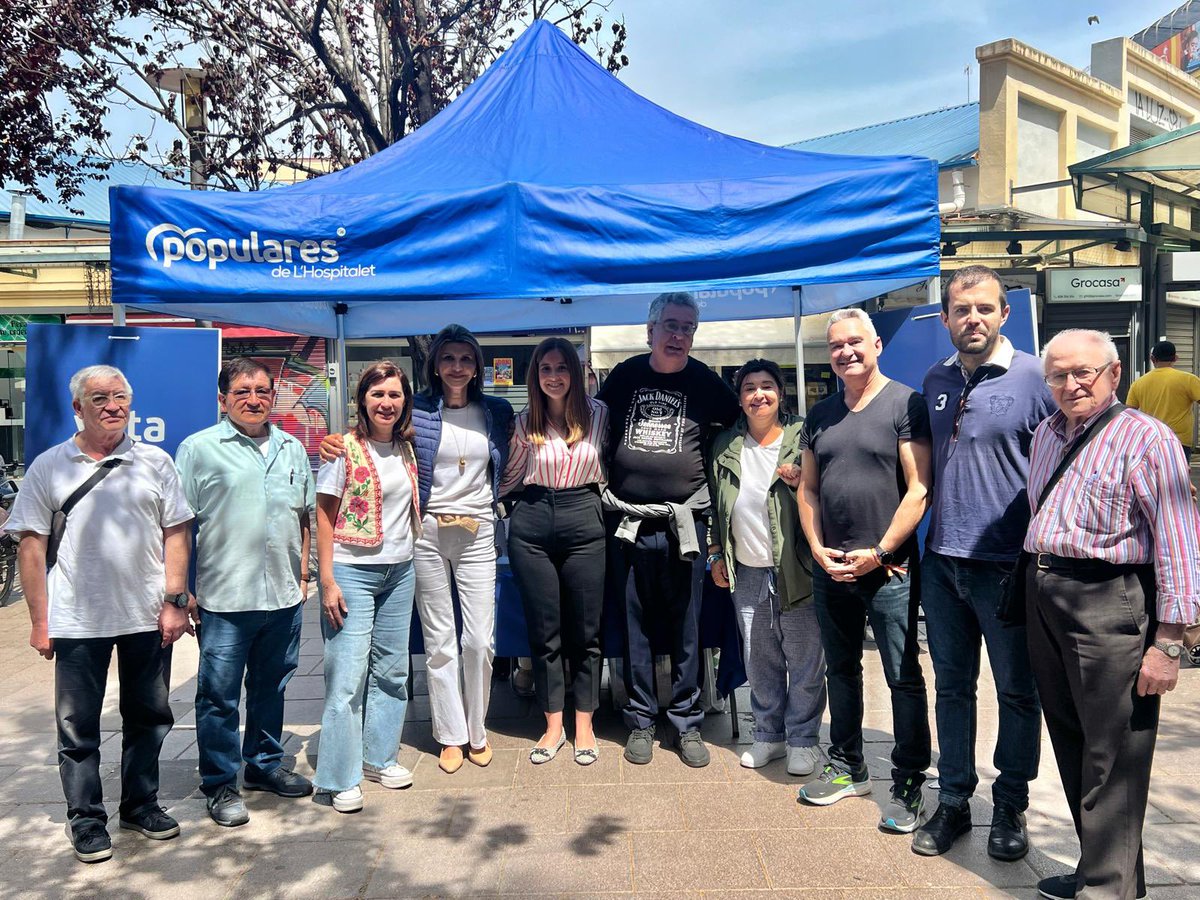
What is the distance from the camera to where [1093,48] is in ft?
64.5

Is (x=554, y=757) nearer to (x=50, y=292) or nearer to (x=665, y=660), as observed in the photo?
(x=665, y=660)

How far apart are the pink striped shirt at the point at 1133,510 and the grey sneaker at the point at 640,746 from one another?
1.97m

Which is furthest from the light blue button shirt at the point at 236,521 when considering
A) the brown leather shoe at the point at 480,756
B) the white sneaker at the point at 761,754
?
the white sneaker at the point at 761,754

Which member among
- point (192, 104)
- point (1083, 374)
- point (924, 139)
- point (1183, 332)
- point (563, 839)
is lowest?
point (563, 839)

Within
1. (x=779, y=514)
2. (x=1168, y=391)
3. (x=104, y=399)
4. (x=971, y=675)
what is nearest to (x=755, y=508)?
(x=779, y=514)

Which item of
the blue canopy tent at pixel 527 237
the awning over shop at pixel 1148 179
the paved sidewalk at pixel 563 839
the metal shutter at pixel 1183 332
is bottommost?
the paved sidewalk at pixel 563 839

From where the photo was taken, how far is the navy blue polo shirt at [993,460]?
294cm

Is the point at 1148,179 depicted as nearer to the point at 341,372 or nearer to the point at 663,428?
the point at 663,428

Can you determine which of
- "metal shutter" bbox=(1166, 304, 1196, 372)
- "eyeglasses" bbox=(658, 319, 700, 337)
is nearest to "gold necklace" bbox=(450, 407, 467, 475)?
"eyeglasses" bbox=(658, 319, 700, 337)

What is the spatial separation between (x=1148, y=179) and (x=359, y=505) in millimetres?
8703

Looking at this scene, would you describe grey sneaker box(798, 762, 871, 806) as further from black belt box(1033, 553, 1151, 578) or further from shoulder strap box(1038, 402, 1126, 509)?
shoulder strap box(1038, 402, 1126, 509)

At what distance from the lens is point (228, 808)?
3.43 metres

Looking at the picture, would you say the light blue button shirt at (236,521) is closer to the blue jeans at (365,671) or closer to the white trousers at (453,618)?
the blue jeans at (365,671)

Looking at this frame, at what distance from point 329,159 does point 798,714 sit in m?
8.13
